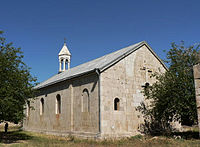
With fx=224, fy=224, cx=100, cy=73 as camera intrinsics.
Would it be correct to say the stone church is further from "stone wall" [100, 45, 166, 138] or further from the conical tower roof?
the conical tower roof

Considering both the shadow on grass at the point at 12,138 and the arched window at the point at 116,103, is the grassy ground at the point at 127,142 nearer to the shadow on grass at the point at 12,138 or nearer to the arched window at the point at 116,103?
the shadow on grass at the point at 12,138

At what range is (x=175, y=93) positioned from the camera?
16.7 m

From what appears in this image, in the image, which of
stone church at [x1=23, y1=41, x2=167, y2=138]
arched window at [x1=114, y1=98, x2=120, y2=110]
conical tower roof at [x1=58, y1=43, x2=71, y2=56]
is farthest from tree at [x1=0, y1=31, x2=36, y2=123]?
conical tower roof at [x1=58, y1=43, x2=71, y2=56]

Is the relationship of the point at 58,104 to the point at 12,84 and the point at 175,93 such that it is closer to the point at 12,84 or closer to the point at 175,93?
the point at 12,84

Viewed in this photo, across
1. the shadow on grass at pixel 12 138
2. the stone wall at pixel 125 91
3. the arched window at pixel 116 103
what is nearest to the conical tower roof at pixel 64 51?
the shadow on grass at pixel 12 138

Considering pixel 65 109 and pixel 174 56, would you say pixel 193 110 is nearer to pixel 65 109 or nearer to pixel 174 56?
pixel 174 56

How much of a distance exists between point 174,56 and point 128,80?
4.31 meters

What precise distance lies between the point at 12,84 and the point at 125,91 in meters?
8.77

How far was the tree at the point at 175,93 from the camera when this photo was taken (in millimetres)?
16484

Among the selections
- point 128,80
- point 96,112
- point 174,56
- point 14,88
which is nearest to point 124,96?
point 128,80

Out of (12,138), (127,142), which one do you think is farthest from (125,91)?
(12,138)

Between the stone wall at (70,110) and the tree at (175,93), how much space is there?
4310 millimetres

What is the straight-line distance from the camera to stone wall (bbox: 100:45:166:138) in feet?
55.7

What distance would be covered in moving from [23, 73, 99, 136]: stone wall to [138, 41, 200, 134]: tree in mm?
4310
